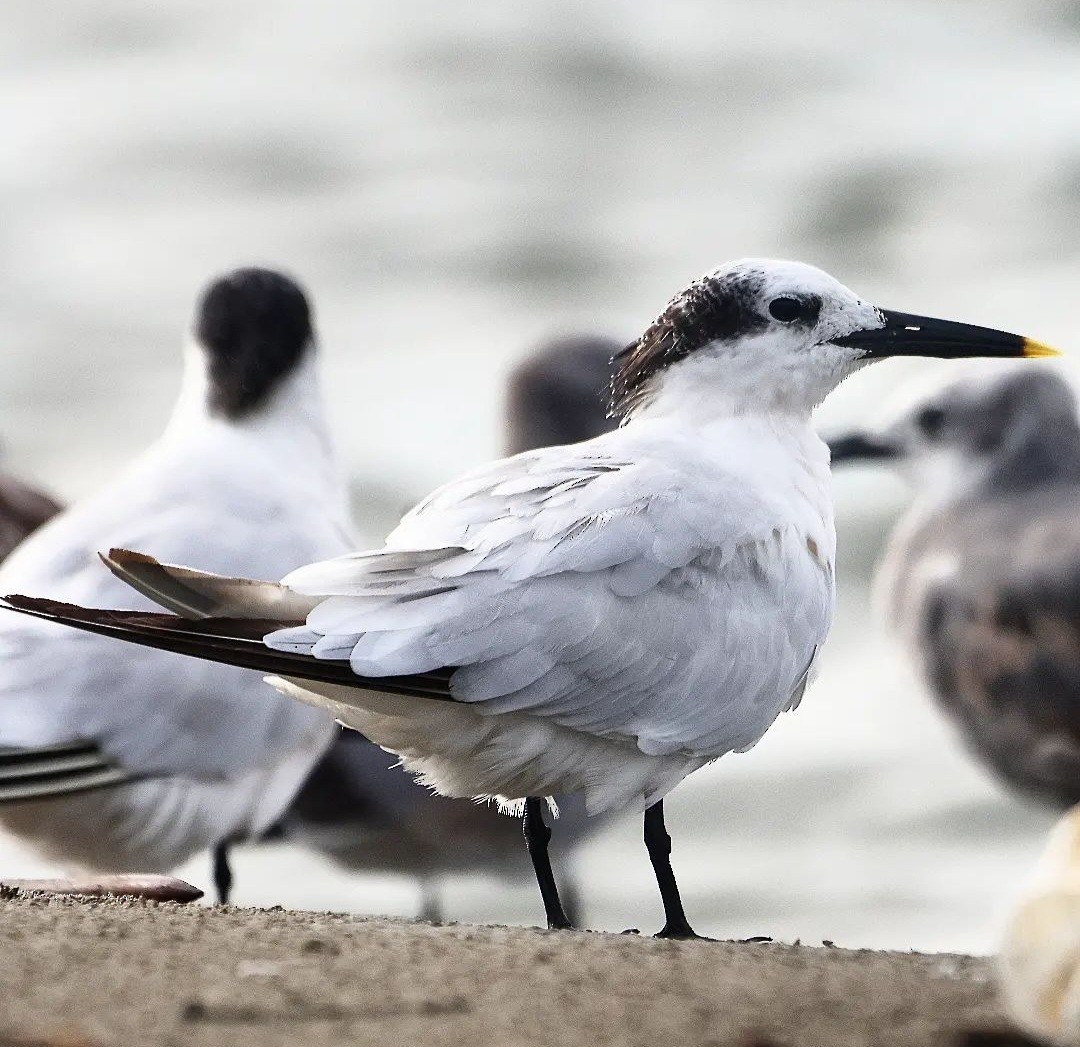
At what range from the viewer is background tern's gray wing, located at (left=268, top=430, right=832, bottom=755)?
344 cm

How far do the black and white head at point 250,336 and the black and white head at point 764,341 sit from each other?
213cm

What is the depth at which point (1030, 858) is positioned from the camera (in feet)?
28.7

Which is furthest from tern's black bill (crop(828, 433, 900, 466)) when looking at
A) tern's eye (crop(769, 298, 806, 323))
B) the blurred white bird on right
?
the blurred white bird on right

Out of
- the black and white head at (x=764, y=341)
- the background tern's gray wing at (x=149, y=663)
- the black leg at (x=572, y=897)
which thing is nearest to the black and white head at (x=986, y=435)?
the black leg at (x=572, y=897)

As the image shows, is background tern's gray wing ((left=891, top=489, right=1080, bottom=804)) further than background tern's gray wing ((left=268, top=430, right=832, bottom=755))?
Yes

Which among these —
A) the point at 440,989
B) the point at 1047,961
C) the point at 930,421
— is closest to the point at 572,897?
the point at 930,421

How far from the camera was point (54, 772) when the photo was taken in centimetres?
509

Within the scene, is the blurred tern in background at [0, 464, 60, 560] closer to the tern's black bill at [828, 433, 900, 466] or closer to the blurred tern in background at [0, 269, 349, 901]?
the blurred tern in background at [0, 269, 349, 901]

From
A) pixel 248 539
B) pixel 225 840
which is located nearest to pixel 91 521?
pixel 248 539

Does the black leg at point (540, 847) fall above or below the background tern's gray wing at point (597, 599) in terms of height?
below

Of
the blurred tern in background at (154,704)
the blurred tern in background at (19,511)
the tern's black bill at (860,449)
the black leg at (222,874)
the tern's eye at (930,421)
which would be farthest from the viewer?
the tern's black bill at (860,449)

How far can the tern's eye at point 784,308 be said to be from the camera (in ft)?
13.9

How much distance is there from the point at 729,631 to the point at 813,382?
74cm

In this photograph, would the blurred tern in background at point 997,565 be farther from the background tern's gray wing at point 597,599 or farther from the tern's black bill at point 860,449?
the background tern's gray wing at point 597,599
